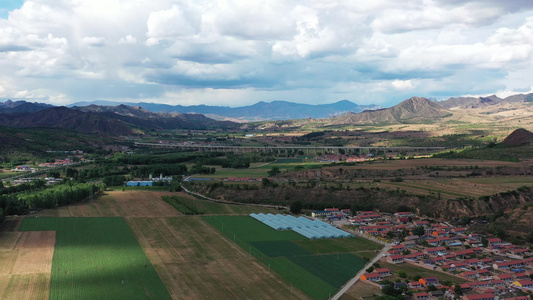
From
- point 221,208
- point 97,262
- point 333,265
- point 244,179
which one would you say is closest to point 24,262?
point 97,262

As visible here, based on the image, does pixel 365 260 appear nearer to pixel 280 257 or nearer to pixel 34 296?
pixel 280 257

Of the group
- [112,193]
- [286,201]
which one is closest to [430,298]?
[286,201]

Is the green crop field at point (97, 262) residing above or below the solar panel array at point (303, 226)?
above

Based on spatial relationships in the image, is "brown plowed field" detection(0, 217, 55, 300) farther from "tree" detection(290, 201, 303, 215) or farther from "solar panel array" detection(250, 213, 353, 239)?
"tree" detection(290, 201, 303, 215)

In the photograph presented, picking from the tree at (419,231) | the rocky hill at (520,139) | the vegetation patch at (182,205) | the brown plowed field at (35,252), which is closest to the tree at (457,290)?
the tree at (419,231)

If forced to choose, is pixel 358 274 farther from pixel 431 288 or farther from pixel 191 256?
pixel 191 256

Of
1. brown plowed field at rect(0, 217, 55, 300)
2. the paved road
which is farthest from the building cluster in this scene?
the paved road

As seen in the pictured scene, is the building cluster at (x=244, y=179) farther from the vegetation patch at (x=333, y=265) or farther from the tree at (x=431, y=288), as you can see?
the tree at (x=431, y=288)
